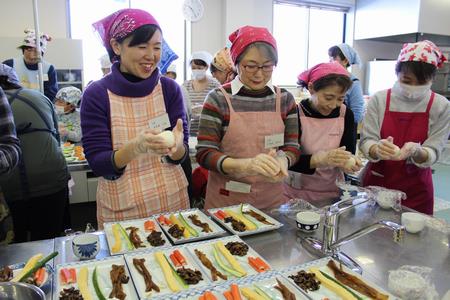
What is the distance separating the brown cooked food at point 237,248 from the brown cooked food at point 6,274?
635 millimetres

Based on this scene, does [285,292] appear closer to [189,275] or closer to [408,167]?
[189,275]

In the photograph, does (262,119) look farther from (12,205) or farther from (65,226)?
(65,226)

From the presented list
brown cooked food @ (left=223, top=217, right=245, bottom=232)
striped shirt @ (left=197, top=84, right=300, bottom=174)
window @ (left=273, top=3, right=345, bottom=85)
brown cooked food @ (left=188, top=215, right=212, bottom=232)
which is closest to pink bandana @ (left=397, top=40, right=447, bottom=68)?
striped shirt @ (left=197, top=84, right=300, bottom=174)

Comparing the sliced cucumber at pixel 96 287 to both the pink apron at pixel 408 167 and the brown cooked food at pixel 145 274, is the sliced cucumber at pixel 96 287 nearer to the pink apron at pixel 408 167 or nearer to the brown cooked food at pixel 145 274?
the brown cooked food at pixel 145 274

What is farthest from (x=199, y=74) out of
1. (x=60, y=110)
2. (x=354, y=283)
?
(x=354, y=283)

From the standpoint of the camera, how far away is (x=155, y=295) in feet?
3.17

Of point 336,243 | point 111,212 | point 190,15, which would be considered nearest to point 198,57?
point 190,15

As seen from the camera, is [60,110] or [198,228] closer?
[198,228]

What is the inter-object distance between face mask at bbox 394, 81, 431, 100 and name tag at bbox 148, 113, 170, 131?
114 centimetres

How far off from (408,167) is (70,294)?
161cm

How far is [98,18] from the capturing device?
5145mm

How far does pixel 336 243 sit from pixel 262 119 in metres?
0.65

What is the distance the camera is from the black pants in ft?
6.93

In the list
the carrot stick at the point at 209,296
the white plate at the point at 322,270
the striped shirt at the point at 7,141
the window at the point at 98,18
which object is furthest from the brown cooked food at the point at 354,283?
the window at the point at 98,18
